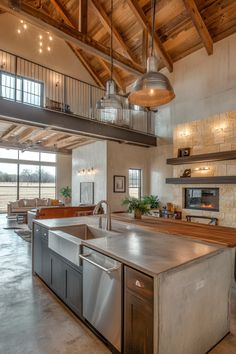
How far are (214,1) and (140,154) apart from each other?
5188mm

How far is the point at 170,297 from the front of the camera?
4.80 feet

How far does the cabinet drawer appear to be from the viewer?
1.45 metres

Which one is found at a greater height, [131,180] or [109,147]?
[109,147]

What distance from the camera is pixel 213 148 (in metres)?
6.31

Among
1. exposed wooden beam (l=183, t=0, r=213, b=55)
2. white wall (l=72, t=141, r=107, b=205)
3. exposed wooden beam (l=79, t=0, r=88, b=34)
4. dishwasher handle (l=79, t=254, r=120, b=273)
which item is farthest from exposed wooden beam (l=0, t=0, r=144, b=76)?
dishwasher handle (l=79, t=254, r=120, b=273)

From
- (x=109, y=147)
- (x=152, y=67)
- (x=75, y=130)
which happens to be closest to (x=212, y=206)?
(x=109, y=147)

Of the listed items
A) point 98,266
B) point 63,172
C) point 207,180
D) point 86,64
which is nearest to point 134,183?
point 207,180

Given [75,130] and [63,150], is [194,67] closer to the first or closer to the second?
[75,130]

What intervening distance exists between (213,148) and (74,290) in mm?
5486

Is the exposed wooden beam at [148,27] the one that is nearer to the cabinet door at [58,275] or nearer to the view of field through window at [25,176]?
the cabinet door at [58,275]

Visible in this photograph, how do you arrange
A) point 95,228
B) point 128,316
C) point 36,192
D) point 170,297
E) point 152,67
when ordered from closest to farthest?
point 170,297 < point 128,316 < point 152,67 < point 95,228 < point 36,192

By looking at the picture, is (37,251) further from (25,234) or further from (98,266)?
(25,234)

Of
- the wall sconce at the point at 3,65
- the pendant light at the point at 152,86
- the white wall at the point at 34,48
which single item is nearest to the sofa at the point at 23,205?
the wall sconce at the point at 3,65

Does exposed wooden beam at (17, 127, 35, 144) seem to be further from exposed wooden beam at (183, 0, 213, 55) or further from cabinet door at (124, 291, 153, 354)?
cabinet door at (124, 291, 153, 354)
